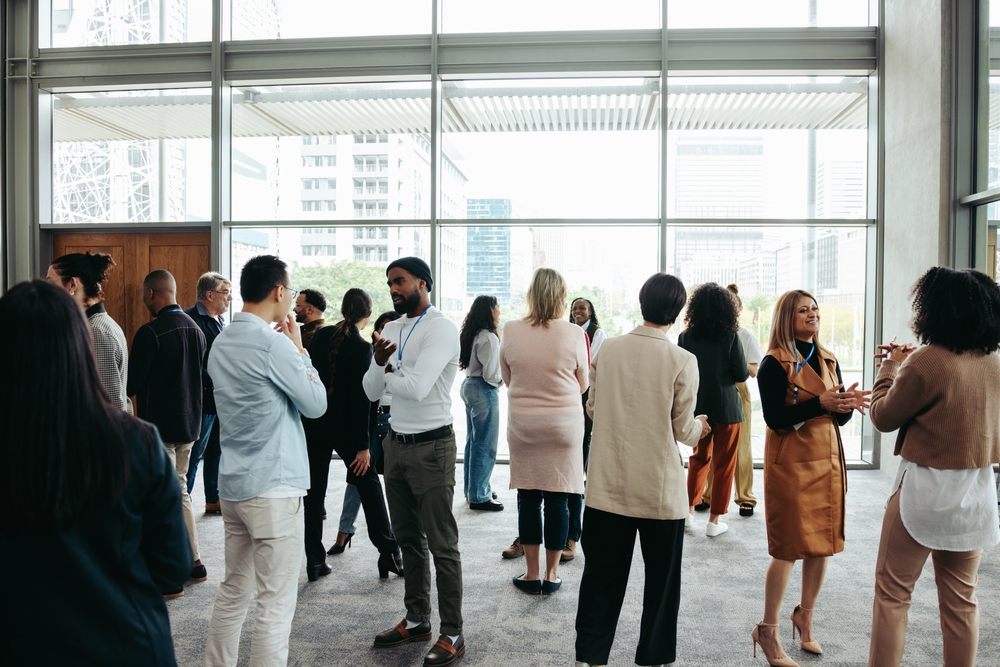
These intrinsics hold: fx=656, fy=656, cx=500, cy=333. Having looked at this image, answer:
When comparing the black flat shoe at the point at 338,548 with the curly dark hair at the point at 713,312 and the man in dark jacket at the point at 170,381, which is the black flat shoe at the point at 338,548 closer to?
the man in dark jacket at the point at 170,381

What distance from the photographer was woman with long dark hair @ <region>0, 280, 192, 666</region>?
115 cm

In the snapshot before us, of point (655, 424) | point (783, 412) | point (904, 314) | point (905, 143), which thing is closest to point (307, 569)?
point (655, 424)

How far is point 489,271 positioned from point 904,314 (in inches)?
152

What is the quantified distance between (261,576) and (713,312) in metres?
3.19

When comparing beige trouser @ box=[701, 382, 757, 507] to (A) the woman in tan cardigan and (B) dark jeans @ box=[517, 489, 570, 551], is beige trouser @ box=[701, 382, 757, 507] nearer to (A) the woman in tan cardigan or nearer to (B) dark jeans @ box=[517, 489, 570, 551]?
(B) dark jeans @ box=[517, 489, 570, 551]

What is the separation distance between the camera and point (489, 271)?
6.73m

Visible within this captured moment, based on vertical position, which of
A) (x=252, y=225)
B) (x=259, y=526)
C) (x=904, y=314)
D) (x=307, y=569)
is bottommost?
(x=307, y=569)

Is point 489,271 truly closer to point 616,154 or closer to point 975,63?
point 616,154

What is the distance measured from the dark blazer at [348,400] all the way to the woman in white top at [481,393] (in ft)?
3.89

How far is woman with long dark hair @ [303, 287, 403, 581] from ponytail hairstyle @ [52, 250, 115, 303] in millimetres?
1117

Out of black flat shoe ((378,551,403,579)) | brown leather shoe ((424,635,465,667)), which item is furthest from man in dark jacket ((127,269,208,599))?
brown leather shoe ((424,635,465,667))

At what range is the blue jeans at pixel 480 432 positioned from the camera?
16.2 ft

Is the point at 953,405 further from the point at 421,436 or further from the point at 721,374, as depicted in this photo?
the point at 721,374

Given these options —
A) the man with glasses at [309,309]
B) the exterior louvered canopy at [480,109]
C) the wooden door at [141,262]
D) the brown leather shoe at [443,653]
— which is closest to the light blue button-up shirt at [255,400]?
the brown leather shoe at [443,653]
